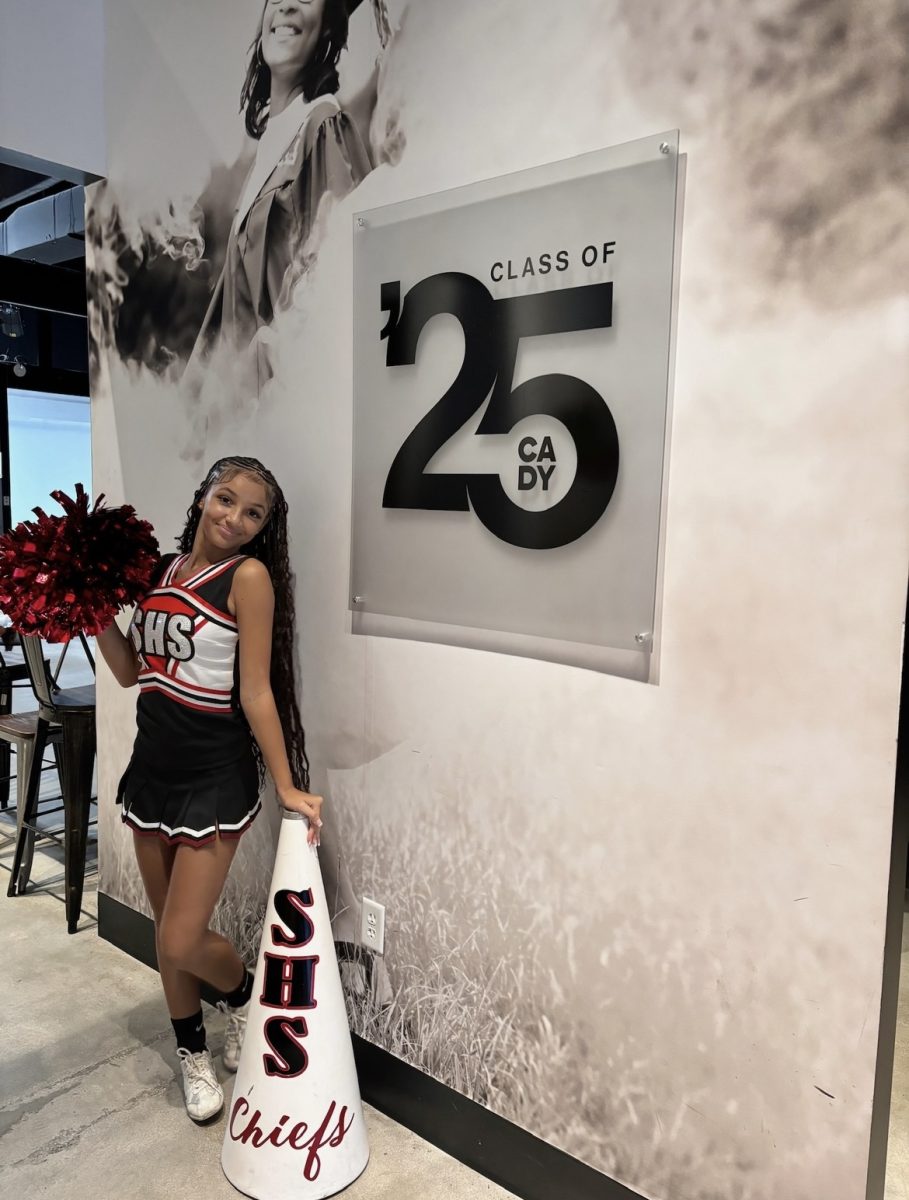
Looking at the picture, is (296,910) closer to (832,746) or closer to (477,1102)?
(477,1102)

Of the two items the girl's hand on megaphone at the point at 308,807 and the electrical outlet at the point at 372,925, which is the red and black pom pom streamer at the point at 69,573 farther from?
the electrical outlet at the point at 372,925

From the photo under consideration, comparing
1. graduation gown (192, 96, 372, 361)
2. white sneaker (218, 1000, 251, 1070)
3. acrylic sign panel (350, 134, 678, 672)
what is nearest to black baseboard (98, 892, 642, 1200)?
white sneaker (218, 1000, 251, 1070)

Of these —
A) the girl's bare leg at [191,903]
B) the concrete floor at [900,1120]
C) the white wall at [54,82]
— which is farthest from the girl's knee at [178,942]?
the white wall at [54,82]

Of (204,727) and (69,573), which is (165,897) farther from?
(69,573)

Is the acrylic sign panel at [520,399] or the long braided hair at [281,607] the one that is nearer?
the acrylic sign panel at [520,399]

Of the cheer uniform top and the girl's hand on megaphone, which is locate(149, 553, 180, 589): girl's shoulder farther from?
the girl's hand on megaphone

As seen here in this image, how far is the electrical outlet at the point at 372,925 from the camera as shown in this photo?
2.19m

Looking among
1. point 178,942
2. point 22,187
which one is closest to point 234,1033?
point 178,942

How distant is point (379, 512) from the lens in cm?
207

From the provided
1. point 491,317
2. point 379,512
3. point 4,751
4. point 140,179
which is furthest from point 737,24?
point 4,751

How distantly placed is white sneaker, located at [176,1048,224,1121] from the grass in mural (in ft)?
1.21

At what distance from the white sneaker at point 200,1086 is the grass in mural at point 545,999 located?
368 millimetres

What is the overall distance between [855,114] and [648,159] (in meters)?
0.35

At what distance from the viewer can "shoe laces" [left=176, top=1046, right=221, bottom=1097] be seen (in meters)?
2.19
